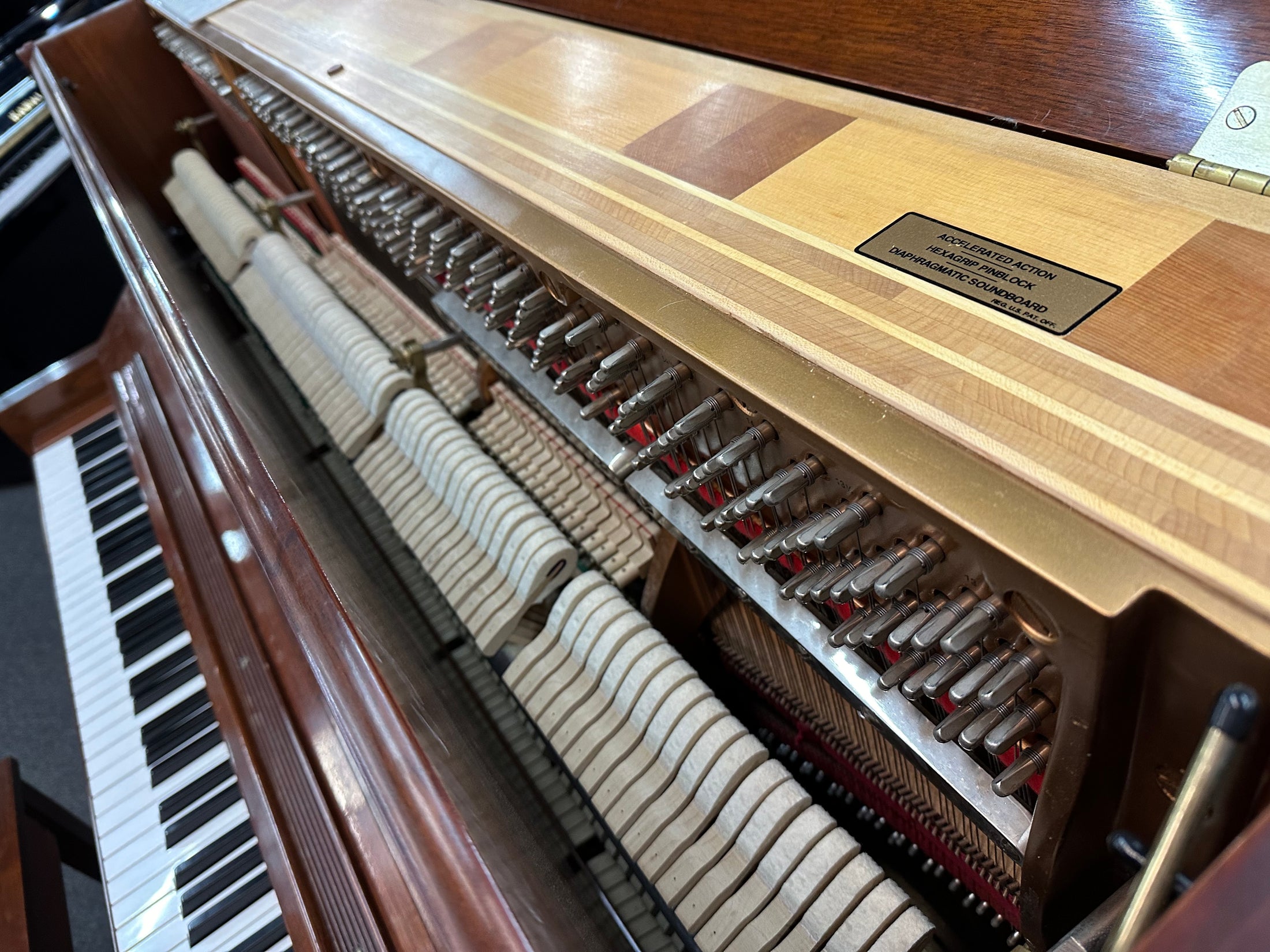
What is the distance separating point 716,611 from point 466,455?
1.74 feet

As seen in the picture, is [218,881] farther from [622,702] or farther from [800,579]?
[800,579]

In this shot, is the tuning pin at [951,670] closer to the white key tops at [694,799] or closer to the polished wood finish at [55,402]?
the white key tops at [694,799]

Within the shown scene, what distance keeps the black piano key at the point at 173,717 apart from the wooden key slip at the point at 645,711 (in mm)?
990

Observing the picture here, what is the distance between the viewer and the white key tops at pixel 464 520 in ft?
4.78

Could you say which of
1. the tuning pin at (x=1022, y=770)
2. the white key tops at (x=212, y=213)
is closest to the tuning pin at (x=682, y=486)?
the tuning pin at (x=1022, y=770)

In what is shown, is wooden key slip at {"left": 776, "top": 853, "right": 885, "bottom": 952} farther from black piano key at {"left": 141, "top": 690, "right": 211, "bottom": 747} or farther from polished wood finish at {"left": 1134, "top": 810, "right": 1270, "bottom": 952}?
black piano key at {"left": 141, "top": 690, "right": 211, "bottom": 747}

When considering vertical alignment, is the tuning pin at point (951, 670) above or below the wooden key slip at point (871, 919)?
above

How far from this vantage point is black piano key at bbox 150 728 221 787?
1.75 m

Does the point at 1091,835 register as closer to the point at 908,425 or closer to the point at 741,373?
the point at 908,425

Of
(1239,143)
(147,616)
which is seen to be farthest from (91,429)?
(1239,143)

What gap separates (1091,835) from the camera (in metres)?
0.86

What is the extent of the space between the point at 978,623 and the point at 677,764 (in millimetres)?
517

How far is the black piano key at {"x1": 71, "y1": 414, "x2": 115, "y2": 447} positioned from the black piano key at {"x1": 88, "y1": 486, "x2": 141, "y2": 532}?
0.32m

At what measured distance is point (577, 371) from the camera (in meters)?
1.30
